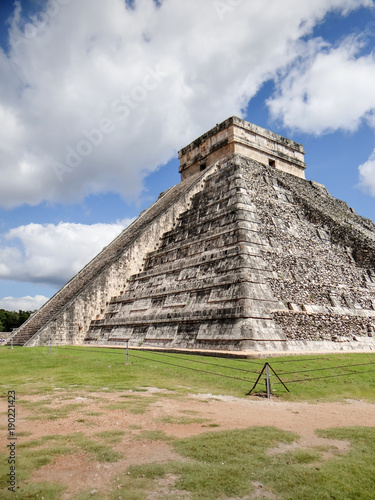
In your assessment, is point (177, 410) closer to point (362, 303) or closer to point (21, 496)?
point (21, 496)

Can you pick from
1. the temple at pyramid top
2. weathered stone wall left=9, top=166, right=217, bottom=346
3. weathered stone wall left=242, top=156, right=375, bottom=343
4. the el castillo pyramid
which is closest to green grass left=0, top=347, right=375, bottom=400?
the el castillo pyramid

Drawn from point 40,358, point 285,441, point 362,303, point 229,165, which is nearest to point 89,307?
point 40,358

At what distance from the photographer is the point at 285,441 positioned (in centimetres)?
385

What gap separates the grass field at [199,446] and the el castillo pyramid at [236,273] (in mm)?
2487

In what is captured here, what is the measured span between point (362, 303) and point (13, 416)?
12.8 m

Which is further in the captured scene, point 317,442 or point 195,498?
point 317,442

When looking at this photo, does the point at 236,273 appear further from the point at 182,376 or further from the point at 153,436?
the point at 153,436

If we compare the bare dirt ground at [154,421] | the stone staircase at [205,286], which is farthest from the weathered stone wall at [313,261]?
the bare dirt ground at [154,421]

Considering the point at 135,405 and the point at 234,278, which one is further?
the point at 234,278

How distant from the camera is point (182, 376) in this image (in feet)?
24.9

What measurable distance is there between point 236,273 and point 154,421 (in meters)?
6.60

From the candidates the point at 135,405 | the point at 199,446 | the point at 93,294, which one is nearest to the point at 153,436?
the point at 199,446

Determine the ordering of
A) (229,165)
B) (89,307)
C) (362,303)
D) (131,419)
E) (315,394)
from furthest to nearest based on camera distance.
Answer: (229,165) → (89,307) → (362,303) → (315,394) → (131,419)

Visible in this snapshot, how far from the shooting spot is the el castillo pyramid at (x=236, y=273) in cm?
1035
